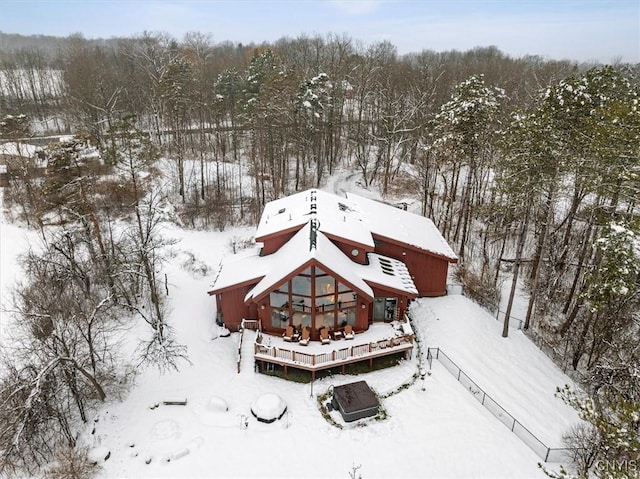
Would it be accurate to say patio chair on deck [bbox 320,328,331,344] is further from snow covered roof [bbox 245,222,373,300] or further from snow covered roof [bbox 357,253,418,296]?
snow covered roof [bbox 357,253,418,296]

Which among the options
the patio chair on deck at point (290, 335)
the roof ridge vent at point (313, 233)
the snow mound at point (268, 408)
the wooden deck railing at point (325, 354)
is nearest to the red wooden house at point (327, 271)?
the roof ridge vent at point (313, 233)

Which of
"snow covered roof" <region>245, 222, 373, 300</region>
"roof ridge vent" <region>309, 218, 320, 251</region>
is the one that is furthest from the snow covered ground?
"roof ridge vent" <region>309, 218, 320, 251</region>

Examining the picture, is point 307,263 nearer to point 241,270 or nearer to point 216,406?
point 241,270

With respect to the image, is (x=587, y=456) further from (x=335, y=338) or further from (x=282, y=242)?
(x=282, y=242)

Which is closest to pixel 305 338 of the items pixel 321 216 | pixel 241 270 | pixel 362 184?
pixel 241 270

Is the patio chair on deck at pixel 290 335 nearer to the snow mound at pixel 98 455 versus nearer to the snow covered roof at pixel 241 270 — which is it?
the snow covered roof at pixel 241 270
